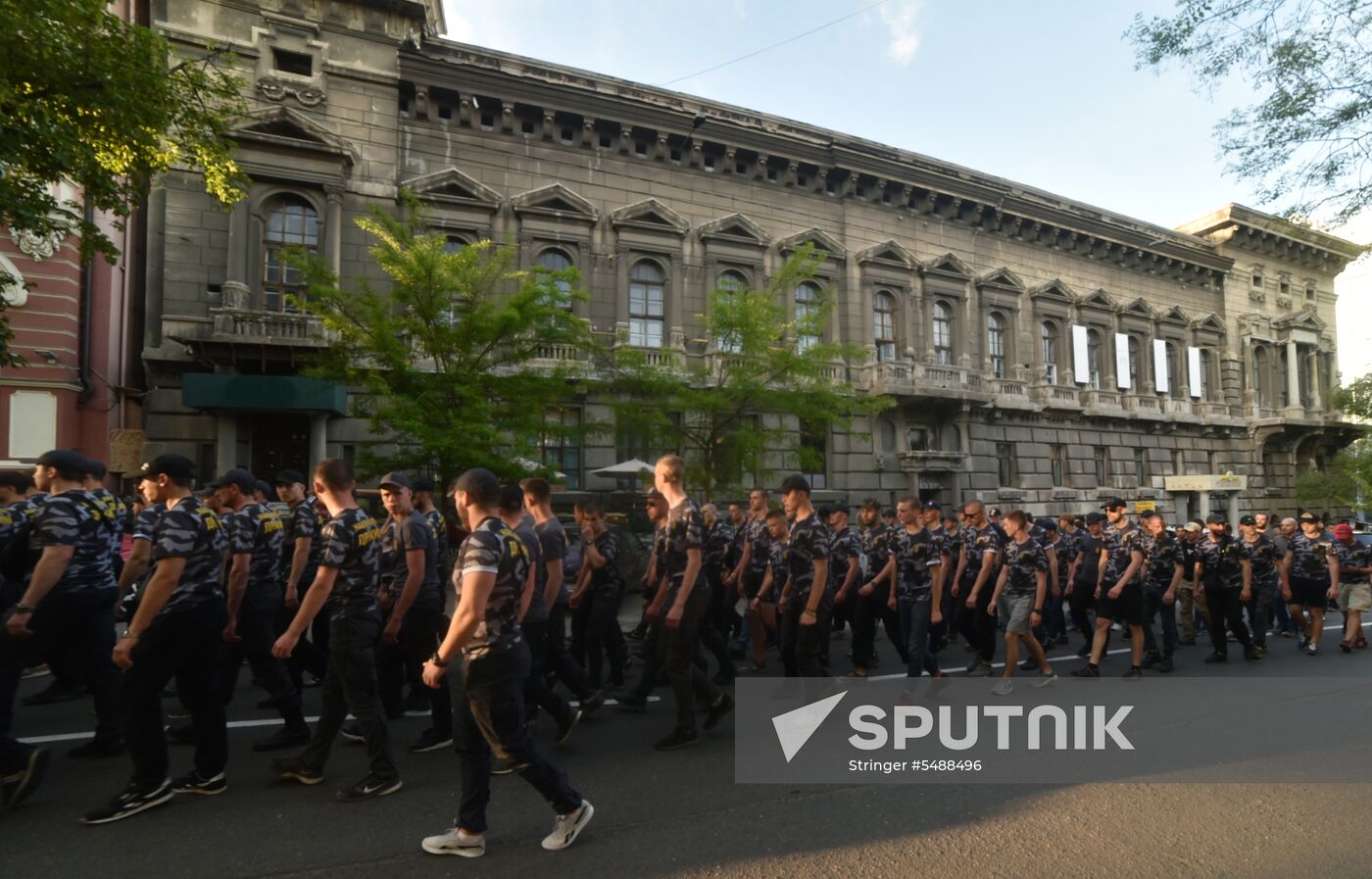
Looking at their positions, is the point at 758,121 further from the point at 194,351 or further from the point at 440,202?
the point at 194,351

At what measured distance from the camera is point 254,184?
18.0 meters

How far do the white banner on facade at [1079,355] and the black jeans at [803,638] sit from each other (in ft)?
91.1

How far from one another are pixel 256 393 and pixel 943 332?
2176 cm

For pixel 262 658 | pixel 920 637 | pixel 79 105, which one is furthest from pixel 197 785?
pixel 79 105

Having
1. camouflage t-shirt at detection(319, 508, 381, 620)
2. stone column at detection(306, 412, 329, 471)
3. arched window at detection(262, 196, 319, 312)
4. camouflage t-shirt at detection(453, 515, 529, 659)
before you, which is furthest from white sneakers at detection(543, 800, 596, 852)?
arched window at detection(262, 196, 319, 312)

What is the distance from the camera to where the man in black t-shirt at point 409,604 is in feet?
18.6

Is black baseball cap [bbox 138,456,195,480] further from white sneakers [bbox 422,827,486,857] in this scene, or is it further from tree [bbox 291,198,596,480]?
tree [bbox 291,198,596,480]

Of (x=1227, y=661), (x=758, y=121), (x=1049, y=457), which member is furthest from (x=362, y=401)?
(x=1049, y=457)

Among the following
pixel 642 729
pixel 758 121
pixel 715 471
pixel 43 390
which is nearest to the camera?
pixel 642 729

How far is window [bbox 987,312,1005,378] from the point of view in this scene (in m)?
28.8

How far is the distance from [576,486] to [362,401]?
756cm

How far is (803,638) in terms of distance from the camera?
634 centimetres

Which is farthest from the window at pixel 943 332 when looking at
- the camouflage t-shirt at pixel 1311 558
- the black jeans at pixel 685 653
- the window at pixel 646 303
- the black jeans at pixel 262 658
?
the black jeans at pixel 262 658

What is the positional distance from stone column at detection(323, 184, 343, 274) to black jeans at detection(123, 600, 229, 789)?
51.4ft
